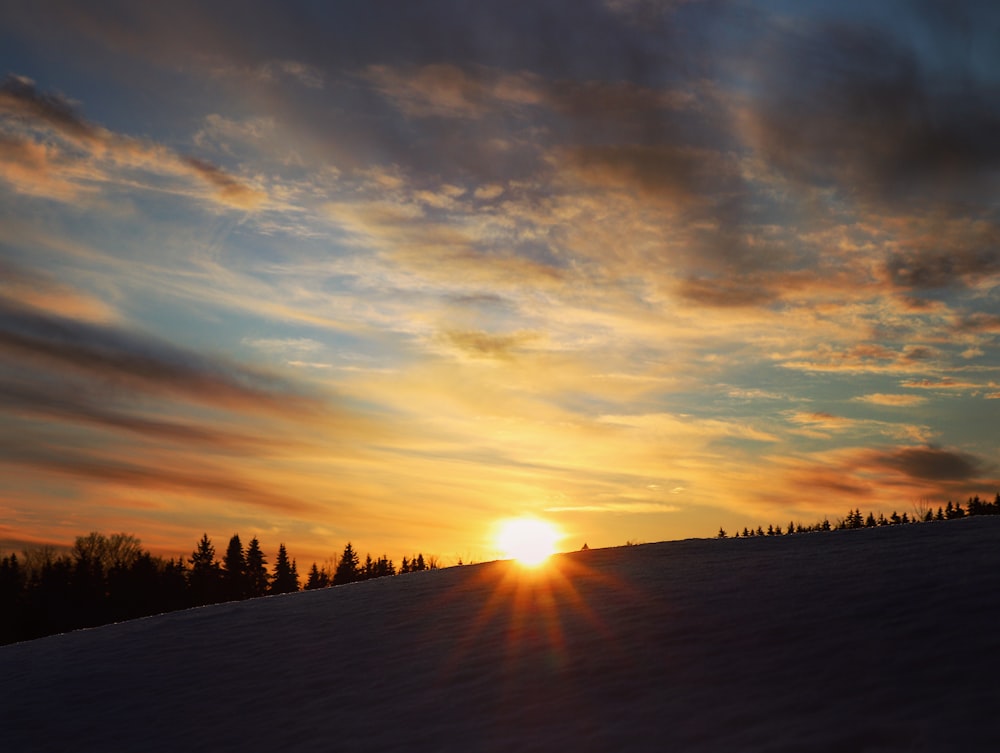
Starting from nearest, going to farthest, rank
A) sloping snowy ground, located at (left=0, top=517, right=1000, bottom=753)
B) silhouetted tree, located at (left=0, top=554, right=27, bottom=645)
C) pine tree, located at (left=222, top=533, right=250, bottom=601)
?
sloping snowy ground, located at (left=0, top=517, right=1000, bottom=753), silhouetted tree, located at (left=0, top=554, right=27, bottom=645), pine tree, located at (left=222, top=533, right=250, bottom=601)

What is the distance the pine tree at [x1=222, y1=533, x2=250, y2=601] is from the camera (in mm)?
68000

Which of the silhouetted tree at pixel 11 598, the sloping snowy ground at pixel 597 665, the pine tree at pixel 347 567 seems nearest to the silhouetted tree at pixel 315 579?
the pine tree at pixel 347 567

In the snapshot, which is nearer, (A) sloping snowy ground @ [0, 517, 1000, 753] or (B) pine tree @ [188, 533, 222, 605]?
(A) sloping snowy ground @ [0, 517, 1000, 753]

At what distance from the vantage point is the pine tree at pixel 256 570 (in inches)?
2773

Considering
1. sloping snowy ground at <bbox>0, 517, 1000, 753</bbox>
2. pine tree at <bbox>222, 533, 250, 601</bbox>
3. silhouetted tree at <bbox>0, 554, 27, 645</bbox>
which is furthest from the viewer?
pine tree at <bbox>222, 533, 250, 601</bbox>

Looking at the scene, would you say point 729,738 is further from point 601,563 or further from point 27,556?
point 27,556

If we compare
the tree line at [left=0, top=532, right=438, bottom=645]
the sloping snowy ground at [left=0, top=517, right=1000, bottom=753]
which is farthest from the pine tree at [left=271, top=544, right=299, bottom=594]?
the sloping snowy ground at [left=0, top=517, right=1000, bottom=753]

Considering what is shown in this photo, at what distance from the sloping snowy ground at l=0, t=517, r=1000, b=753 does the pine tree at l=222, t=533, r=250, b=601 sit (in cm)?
6009

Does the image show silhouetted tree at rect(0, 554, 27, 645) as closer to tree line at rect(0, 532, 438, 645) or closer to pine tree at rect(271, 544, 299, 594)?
tree line at rect(0, 532, 438, 645)

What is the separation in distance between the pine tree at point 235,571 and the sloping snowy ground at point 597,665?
197 feet

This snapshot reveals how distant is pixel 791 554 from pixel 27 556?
80338 mm

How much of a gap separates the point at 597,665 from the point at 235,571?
222 feet

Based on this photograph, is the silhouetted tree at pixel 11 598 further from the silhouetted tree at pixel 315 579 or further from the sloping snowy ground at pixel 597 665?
the sloping snowy ground at pixel 597 665

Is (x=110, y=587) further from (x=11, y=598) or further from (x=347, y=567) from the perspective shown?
(x=347, y=567)
